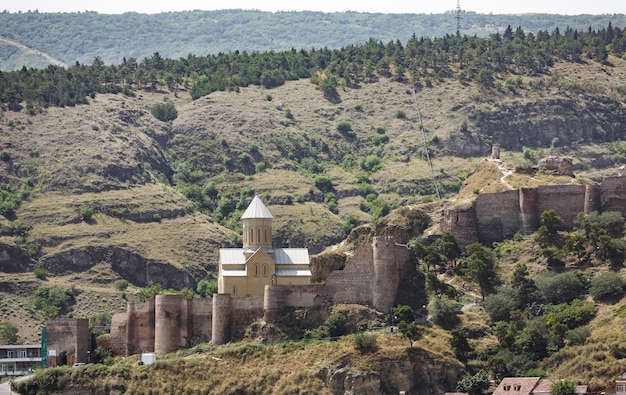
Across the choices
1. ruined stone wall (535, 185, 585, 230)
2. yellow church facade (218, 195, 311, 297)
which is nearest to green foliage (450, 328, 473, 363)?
yellow church facade (218, 195, 311, 297)

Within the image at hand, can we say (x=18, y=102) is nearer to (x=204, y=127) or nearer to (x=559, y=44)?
(x=204, y=127)

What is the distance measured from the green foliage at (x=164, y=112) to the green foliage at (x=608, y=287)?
2442 inches

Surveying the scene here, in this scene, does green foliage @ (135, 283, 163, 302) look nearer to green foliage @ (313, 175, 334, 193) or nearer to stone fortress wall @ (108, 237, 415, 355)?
stone fortress wall @ (108, 237, 415, 355)

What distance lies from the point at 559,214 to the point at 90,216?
39.0 metres

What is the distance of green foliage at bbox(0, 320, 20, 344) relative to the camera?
110 metres

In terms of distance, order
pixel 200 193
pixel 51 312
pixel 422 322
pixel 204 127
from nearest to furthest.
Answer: pixel 422 322
pixel 51 312
pixel 200 193
pixel 204 127

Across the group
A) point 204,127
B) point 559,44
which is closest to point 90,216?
point 204,127

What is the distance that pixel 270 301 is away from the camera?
310ft

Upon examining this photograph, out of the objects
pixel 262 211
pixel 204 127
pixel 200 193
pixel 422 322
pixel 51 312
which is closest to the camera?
pixel 422 322

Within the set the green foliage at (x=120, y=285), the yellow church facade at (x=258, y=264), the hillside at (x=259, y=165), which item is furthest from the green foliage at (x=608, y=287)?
the green foliage at (x=120, y=285)

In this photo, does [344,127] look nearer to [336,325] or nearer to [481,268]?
[481,268]

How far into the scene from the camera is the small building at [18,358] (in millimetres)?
102875

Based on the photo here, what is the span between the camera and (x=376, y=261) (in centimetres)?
9581

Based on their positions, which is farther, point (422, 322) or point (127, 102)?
point (127, 102)
